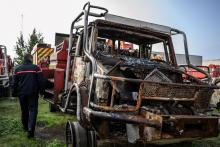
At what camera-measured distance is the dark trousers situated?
6062mm

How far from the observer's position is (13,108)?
9.84m

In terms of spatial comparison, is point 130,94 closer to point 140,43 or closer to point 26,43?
point 140,43

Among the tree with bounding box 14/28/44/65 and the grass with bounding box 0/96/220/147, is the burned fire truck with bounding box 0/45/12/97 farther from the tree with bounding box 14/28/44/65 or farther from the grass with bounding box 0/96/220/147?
the tree with bounding box 14/28/44/65

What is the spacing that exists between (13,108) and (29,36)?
70.3ft

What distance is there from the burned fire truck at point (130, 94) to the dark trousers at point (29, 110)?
0.55 m

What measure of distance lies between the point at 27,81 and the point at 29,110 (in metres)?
0.56

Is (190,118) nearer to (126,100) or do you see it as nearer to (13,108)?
(126,100)

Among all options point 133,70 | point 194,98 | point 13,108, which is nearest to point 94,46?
point 133,70

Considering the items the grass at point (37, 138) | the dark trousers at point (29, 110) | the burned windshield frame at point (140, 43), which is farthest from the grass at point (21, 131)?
the burned windshield frame at point (140, 43)

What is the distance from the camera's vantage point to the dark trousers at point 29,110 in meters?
6.06

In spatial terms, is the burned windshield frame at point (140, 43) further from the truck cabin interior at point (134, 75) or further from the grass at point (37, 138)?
the grass at point (37, 138)

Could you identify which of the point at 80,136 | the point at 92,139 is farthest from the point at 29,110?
the point at 92,139

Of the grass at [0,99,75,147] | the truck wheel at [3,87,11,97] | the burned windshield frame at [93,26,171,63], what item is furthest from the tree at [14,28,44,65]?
the burned windshield frame at [93,26,171,63]

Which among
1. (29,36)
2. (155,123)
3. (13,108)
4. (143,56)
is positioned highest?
(29,36)
